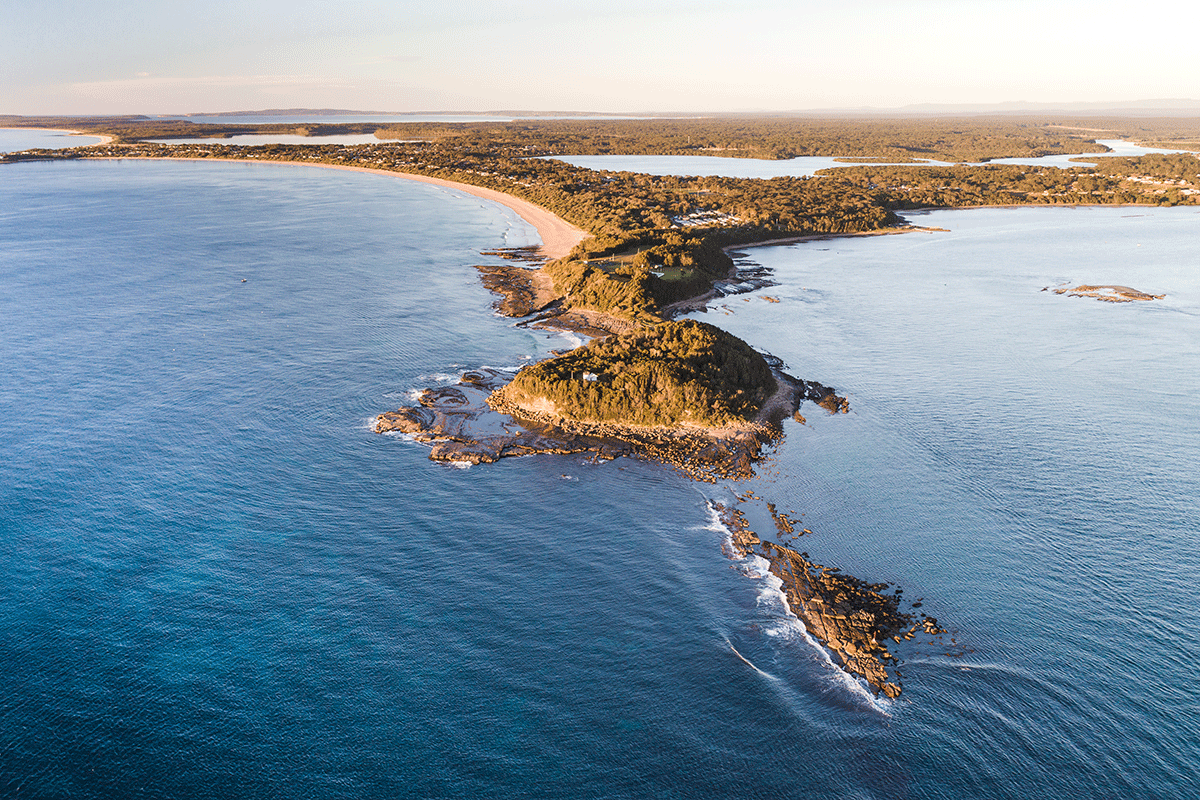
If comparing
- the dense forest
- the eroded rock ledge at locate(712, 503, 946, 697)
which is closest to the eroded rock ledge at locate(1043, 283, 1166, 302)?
the dense forest

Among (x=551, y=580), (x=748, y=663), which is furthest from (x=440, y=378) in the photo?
(x=748, y=663)

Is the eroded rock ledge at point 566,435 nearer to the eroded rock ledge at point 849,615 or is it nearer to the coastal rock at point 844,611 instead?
the coastal rock at point 844,611

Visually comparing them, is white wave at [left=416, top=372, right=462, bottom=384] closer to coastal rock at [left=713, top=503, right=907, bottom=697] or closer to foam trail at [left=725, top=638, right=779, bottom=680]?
coastal rock at [left=713, top=503, right=907, bottom=697]

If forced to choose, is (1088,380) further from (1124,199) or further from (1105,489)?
(1124,199)

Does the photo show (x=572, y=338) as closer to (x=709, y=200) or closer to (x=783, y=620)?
(x=783, y=620)

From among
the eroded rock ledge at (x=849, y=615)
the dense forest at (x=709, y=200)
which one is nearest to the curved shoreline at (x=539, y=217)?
the dense forest at (x=709, y=200)

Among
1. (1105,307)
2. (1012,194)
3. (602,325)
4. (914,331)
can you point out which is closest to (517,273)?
(602,325)
